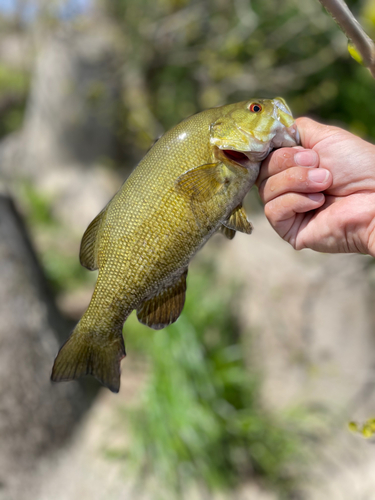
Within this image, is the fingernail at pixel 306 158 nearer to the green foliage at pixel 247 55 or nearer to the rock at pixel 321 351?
the rock at pixel 321 351

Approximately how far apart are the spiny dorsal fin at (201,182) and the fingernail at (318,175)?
30 centimetres

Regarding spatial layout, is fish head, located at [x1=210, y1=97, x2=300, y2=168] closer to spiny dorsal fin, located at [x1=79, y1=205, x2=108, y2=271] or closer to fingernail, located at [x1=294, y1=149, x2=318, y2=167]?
fingernail, located at [x1=294, y1=149, x2=318, y2=167]

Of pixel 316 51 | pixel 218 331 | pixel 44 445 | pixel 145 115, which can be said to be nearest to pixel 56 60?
pixel 145 115

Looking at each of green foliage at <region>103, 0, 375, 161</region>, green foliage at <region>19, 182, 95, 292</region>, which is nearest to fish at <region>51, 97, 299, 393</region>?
green foliage at <region>19, 182, 95, 292</region>

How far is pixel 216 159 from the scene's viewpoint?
4.10ft

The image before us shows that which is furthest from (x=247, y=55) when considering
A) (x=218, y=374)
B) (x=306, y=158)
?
(x=306, y=158)

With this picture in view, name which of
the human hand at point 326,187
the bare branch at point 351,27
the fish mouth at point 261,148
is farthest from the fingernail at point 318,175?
the bare branch at point 351,27

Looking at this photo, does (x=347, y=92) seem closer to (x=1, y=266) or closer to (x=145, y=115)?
(x=145, y=115)

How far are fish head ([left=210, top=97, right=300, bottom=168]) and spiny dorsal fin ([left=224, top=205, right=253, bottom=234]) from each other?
15cm

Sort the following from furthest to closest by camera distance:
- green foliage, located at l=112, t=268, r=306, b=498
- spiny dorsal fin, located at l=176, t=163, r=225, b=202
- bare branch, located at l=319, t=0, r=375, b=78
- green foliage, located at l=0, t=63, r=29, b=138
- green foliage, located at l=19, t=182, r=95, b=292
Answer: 1. green foliage, located at l=0, t=63, r=29, b=138
2. green foliage, located at l=19, t=182, r=95, b=292
3. green foliage, located at l=112, t=268, r=306, b=498
4. spiny dorsal fin, located at l=176, t=163, r=225, b=202
5. bare branch, located at l=319, t=0, r=375, b=78

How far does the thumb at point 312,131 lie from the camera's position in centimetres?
135

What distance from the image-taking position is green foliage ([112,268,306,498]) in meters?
2.87

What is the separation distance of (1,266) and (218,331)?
6.15 feet

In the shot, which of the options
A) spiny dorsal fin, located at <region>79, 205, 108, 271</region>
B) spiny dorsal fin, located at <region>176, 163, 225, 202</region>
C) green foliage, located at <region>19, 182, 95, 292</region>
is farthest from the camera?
green foliage, located at <region>19, 182, 95, 292</region>
